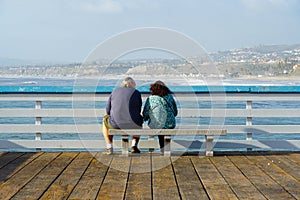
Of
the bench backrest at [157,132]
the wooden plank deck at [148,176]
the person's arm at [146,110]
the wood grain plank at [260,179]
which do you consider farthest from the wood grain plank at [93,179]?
the wood grain plank at [260,179]

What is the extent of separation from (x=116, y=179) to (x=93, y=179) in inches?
7.8

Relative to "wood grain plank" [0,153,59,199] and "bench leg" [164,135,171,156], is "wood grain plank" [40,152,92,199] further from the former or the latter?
"bench leg" [164,135,171,156]

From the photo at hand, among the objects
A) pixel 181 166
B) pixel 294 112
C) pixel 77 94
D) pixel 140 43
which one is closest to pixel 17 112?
pixel 77 94

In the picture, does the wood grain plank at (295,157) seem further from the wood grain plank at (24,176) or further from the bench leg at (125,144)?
the wood grain plank at (24,176)

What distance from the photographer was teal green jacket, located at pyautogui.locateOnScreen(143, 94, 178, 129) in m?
5.32

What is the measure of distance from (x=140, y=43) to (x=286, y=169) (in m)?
1.94

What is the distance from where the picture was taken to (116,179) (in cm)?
420

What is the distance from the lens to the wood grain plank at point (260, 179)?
3678mm

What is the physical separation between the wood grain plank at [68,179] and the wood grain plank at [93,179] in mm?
51

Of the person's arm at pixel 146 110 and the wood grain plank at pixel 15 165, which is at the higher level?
the person's arm at pixel 146 110

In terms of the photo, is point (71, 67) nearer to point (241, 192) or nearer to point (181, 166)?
point (181, 166)

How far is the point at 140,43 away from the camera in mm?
5098

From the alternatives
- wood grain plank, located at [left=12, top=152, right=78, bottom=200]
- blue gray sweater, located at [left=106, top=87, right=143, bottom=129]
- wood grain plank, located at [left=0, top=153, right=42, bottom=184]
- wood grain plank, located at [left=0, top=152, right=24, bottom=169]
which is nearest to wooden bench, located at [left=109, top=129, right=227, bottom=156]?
blue gray sweater, located at [left=106, top=87, right=143, bottom=129]

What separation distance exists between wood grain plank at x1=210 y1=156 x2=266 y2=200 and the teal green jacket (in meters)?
0.64
